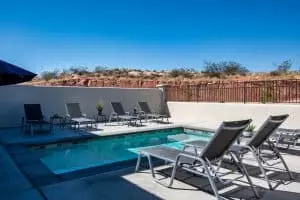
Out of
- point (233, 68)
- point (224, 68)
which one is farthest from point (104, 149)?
point (233, 68)

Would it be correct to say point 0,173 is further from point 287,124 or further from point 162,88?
point 162,88

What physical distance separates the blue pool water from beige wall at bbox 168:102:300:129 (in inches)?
59.0

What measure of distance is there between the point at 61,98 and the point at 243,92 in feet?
25.2

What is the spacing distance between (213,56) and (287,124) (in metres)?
21.9

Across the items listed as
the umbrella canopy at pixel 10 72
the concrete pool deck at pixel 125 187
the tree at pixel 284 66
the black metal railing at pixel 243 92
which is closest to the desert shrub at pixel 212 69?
the tree at pixel 284 66

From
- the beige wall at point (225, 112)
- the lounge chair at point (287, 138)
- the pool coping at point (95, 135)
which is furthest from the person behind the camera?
the beige wall at point (225, 112)

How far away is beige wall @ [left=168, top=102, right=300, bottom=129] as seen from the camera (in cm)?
907

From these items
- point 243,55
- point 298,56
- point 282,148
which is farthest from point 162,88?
point 243,55

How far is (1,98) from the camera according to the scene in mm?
9992

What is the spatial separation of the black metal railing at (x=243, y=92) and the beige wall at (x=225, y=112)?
916 millimetres

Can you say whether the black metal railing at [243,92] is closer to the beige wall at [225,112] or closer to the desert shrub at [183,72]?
the beige wall at [225,112]

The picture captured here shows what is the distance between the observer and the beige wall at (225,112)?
29.8ft

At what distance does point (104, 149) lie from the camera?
26.1 feet

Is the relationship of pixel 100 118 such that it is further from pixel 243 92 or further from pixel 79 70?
pixel 79 70
